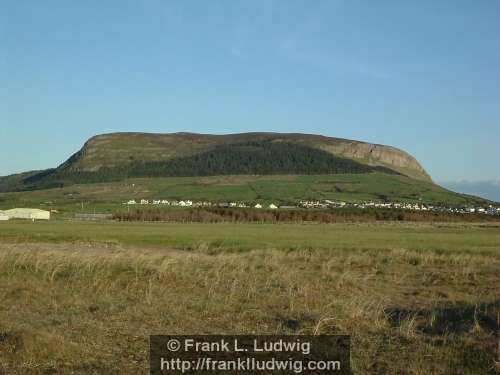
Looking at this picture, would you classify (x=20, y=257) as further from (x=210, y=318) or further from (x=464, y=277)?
(x=464, y=277)

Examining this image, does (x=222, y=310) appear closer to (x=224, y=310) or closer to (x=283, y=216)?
(x=224, y=310)

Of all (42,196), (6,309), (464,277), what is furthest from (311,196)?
(6,309)

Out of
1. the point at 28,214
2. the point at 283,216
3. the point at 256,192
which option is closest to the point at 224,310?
the point at 283,216

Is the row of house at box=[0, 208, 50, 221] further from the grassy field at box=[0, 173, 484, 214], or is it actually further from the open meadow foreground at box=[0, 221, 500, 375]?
the open meadow foreground at box=[0, 221, 500, 375]

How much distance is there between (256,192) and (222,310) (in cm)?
15579

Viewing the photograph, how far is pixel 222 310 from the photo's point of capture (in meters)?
13.6

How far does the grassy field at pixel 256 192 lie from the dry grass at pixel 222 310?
5040 inches

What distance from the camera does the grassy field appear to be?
160 m

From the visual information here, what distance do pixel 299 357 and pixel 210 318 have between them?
3.42m

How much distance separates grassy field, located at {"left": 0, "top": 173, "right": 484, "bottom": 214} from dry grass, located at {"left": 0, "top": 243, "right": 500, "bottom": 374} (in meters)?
128

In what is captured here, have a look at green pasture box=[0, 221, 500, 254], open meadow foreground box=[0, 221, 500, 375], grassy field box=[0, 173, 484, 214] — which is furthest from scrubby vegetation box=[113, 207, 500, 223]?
open meadow foreground box=[0, 221, 500, 375]

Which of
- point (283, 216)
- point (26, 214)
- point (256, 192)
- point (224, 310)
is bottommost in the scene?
point (283, 216)

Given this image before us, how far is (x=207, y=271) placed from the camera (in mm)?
19047

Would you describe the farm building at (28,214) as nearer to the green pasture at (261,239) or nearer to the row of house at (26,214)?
the row of house at (26,214)
